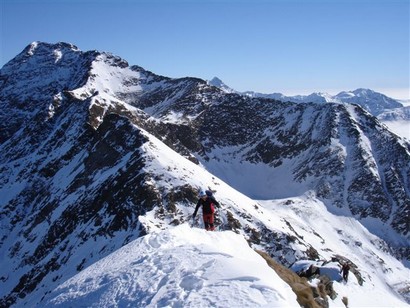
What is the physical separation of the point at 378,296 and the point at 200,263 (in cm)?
2813

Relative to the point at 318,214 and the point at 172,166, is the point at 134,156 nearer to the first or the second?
the point at 172,166

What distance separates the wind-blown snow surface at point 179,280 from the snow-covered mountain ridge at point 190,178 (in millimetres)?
660

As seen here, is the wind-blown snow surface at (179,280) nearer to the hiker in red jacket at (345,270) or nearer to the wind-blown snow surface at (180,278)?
the wind-blown snow surface at (180,278)

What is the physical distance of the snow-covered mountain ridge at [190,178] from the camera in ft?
200

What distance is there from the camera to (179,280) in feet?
48.3

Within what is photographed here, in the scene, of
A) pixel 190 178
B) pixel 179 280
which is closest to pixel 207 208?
pixel 179 280

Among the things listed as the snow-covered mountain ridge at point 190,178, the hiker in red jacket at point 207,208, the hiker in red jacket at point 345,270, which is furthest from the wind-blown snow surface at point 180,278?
the hiker in red jacket at point 345,270

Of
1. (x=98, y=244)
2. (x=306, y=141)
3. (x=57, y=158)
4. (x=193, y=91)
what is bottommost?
(x=98, y=244)

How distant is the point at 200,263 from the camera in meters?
15.8

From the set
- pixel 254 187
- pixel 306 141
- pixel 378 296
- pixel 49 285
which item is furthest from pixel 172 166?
pixel 306 141

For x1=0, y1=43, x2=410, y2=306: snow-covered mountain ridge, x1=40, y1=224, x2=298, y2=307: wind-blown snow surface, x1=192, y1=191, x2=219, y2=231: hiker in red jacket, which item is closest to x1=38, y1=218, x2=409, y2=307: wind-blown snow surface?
x1=40, y1=224, x2=298, y2=307: wind-blown snow surface

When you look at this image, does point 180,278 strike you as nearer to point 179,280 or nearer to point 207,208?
point 179,280

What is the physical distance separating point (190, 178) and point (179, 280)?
5280 centimetres

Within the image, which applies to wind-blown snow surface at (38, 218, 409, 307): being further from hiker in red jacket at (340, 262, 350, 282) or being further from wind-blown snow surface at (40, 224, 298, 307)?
hiker in red jacket at (340, 262, 350, 282)
